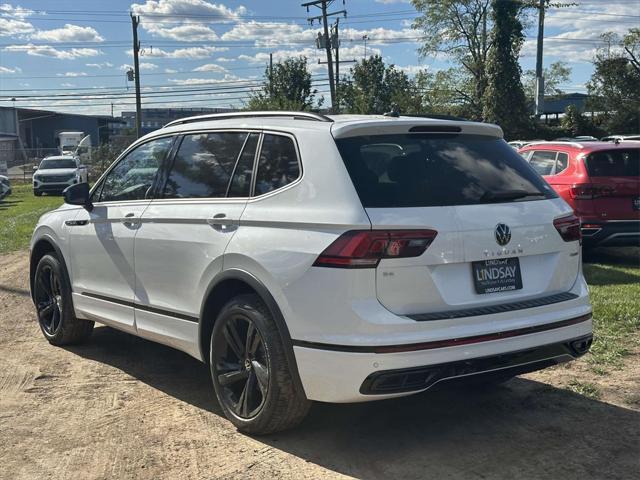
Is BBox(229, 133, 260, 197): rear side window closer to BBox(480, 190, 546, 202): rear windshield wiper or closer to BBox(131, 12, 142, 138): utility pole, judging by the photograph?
BBox(480, 190, 546, 202): rear windshield wiper

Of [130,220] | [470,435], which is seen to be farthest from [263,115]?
[470,435]

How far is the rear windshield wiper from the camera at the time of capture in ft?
12.6

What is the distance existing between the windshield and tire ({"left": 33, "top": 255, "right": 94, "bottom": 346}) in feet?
91.9

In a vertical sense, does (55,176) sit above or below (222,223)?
below

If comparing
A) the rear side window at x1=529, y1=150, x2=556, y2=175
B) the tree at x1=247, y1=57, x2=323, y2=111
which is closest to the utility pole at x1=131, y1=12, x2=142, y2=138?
the tree at x1=247, y1=57, x2=323, y2=111

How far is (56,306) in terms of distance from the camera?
6.22 meters

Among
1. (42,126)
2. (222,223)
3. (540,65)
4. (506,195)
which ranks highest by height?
(540,65)

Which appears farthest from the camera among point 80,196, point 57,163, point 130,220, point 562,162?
point 57,163

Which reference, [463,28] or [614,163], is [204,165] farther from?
[463,28]

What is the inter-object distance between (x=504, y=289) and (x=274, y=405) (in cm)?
140

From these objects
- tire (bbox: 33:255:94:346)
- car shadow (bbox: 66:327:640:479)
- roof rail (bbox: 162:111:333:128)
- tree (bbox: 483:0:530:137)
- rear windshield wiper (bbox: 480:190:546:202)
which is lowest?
car shadow (bbox: 66:327:640:479)

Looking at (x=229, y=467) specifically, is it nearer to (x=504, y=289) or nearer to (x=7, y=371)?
(x=504, y=289)

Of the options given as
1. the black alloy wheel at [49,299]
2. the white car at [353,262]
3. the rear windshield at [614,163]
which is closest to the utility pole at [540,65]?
the rear windshield at [614,163]

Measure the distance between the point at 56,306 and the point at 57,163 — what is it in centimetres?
2861
